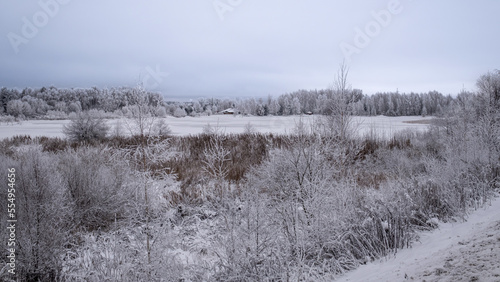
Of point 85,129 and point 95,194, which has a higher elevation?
point 85,129

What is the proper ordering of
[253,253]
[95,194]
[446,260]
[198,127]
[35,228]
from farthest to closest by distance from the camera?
[198,127], [95,194], [35,228], [253,253], [446,260]

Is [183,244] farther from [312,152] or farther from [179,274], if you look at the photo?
[312,152]

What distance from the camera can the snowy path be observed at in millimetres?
2639

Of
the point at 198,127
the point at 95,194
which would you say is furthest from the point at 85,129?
the point at 198,127

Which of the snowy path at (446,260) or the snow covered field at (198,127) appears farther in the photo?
the snow covered field at (198,127)

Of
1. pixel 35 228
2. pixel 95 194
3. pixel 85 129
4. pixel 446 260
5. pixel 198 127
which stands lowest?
pixel 95 194

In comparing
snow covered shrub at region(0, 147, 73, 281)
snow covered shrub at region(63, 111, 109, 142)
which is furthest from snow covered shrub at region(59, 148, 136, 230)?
snow covered shrub at region(63, 111, 109, 142)

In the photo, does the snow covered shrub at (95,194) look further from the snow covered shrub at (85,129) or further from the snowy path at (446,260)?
the snow covered shrub at (85,129)

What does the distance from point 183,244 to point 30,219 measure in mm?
3143

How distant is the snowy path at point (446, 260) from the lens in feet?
8.66

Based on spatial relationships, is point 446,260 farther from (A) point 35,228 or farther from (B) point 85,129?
(B) point 85,129

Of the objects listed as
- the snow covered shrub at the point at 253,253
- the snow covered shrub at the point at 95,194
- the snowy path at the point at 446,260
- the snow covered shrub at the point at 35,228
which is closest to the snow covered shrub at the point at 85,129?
the snow covered shrub at the point at 95,194

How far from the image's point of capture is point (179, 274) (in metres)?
4.92

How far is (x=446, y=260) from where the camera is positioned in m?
3.08
